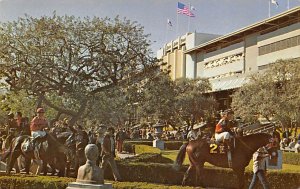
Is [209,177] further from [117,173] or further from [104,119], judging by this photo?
[104,119]

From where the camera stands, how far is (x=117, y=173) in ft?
37.4

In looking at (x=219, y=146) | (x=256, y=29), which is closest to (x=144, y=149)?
(x=219, y=146)

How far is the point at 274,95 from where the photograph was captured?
26.5 m

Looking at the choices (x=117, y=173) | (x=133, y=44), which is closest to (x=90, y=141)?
(x=117, y=173)

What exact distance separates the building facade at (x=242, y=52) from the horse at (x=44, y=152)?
1405 cm

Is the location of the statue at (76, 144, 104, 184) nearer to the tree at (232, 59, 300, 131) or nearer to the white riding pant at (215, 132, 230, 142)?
the white riding pant at (215, 132, 230, 142)

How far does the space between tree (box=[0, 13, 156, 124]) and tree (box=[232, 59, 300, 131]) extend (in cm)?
1150

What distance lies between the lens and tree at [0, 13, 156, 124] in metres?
15.3

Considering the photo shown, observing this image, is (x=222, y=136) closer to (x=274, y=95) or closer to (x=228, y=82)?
(x=228, y=82)

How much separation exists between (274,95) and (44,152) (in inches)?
715

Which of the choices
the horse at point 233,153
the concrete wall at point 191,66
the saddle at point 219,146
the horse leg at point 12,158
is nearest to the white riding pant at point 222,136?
the saddle at point 219,146

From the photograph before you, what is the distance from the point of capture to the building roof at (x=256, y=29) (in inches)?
1085

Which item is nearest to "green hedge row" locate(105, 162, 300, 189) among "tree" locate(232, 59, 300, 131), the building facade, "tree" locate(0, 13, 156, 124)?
"tree" locate(0, 13, 156, 124)

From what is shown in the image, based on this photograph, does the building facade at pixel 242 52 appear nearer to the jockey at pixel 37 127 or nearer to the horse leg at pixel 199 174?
the horse leg at pixel 199 174
